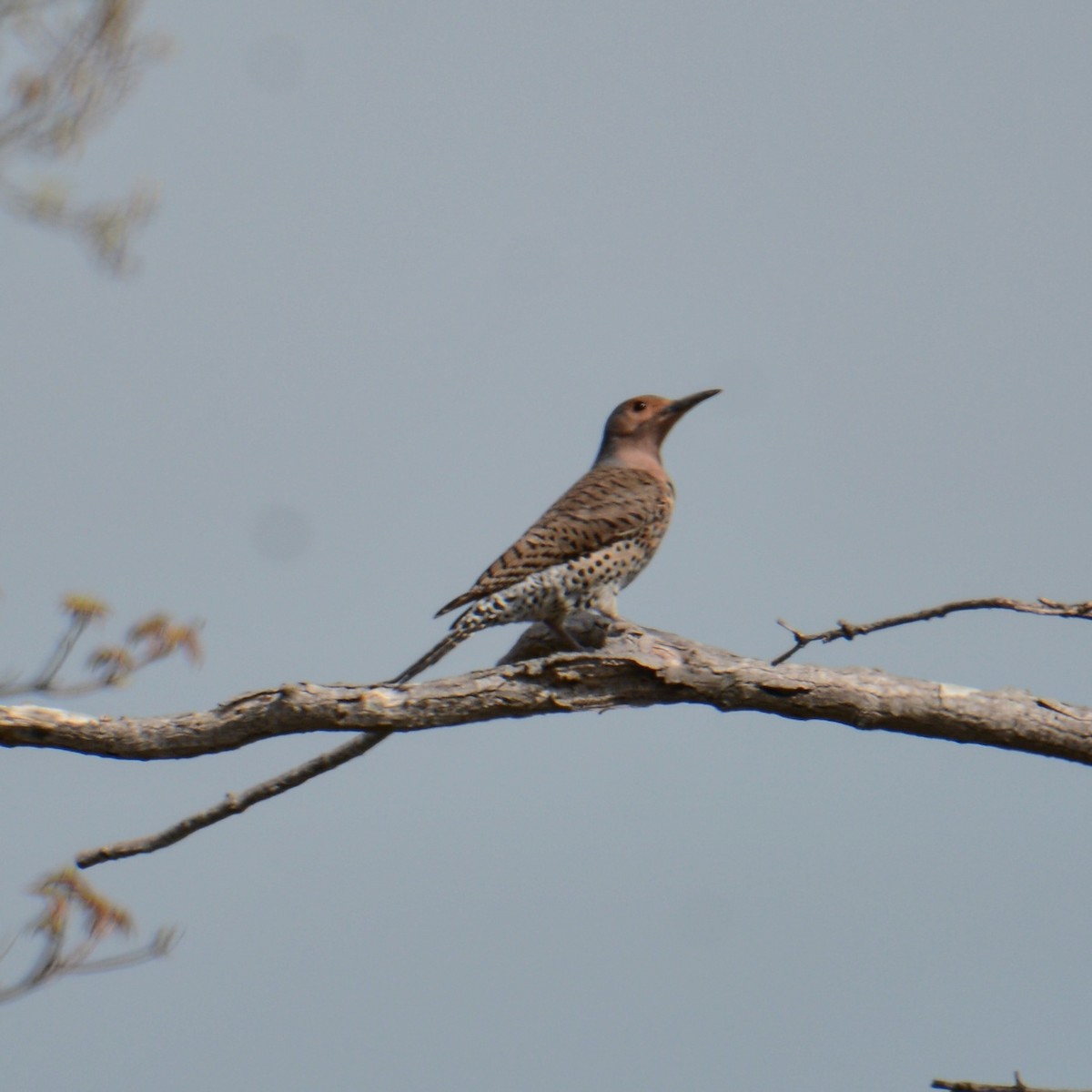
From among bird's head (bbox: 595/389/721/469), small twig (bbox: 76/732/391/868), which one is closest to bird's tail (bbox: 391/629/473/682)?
small twig (bbox: 76/732/391/868)

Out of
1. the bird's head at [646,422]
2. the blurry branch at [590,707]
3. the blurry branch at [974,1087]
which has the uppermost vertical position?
the bird's head at [646,422]

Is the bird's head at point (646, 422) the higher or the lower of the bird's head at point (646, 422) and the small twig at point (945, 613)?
the higher

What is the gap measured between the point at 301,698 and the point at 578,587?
3130mm

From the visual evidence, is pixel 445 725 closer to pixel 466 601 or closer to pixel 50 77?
pixel 466 601

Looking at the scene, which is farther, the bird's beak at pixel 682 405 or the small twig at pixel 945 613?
the bird's beak at pixel 682 405

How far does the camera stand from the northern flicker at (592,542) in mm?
6875

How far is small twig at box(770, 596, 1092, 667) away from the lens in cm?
458

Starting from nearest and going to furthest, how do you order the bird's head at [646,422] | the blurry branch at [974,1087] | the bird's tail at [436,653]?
the blurry branch at [974,1087]
the bird's tail at [436,653]
the bird's head at [646,422]

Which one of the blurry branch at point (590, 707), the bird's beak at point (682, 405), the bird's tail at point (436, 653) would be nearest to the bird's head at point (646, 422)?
the bird's beak at point (682, 405)

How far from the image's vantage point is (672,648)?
468 centimetres

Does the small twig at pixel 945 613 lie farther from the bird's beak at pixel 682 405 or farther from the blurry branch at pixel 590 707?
the bird's beak at pixel 682 405

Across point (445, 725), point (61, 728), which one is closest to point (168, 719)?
point (61, 728)

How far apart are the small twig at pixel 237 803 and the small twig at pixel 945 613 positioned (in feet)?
4.19

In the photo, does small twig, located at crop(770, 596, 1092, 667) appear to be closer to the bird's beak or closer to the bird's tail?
the bird's tail
